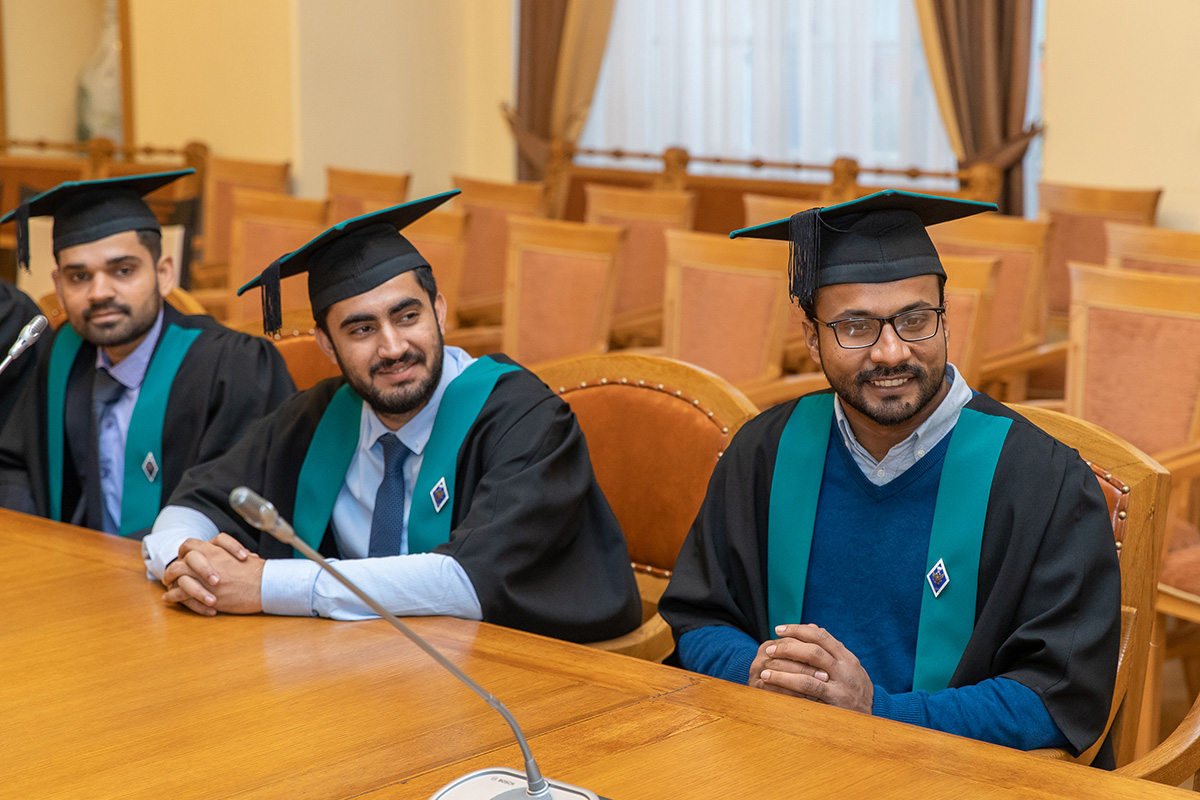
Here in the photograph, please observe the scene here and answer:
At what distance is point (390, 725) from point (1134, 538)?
1.06m

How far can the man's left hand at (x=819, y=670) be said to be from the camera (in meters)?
1.66

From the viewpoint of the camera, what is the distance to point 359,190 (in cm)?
654

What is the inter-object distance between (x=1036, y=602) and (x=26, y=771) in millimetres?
1244

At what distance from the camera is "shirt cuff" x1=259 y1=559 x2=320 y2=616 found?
6.10 feet

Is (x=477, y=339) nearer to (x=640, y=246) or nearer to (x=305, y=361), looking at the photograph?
(x=640, y=246)

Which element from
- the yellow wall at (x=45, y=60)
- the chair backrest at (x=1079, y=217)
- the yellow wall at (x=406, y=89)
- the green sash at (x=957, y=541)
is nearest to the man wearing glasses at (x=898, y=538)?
the green sash at (x=957, y=541)

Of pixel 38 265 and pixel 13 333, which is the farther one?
pixel 38 265

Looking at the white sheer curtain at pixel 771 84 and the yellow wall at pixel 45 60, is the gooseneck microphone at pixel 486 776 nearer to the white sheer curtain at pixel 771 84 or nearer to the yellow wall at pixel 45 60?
the white sheer curtain at pixel 771 84

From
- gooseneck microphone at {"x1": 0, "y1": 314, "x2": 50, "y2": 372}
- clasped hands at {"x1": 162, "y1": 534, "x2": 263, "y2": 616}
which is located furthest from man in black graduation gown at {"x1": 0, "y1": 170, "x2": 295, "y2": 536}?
clasped hands at {"x1": 162, "y1": 534, "x2": 263, "y2": 616}

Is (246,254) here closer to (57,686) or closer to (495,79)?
(495,79)

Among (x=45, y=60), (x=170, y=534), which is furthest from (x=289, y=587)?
(x=45, y=60)

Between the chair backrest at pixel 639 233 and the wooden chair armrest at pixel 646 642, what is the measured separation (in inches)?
137

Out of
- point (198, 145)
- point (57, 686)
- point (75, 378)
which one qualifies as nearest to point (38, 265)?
point (198, 145)

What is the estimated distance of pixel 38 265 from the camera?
551 centimetres
